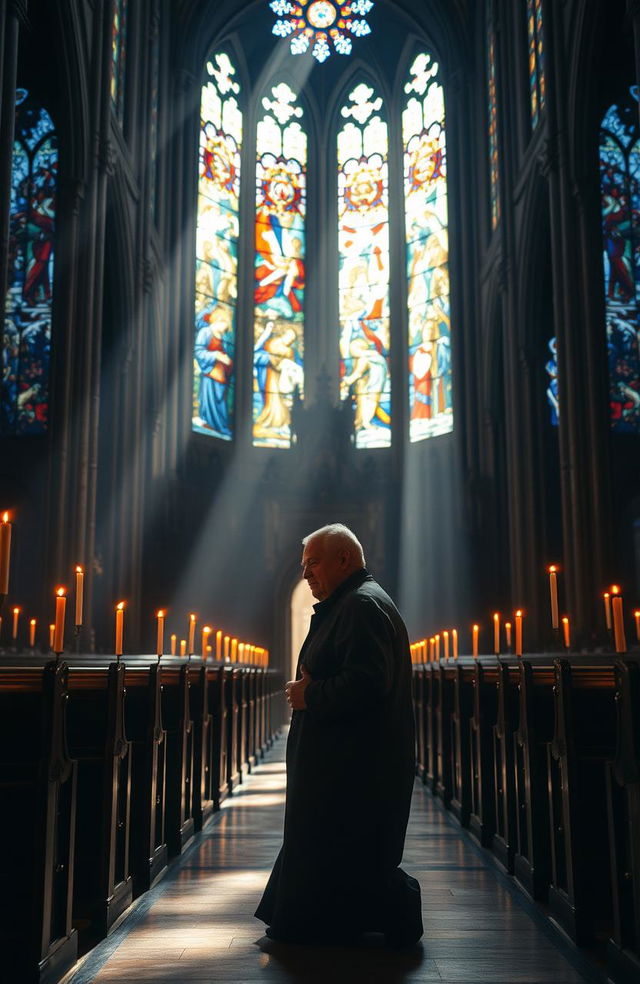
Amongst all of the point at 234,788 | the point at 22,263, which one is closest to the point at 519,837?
the point at 234,788

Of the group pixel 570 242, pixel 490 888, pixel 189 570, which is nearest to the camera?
pixel 490 888

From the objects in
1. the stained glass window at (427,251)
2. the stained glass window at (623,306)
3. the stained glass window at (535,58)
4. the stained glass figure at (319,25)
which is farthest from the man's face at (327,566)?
the stained glass figure at (319,25)

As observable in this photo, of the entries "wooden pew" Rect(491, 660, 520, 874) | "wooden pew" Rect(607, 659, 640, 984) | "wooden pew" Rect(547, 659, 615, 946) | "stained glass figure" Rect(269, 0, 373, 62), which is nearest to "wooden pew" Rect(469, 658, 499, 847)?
"wooden pew" Rect(491, 660, 520, 874)

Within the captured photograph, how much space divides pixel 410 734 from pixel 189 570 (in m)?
16.1

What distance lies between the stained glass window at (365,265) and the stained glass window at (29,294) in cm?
740

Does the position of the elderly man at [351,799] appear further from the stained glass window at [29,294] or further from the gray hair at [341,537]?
the stained glass window at [29,294]

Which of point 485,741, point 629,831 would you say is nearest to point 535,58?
point 485,741

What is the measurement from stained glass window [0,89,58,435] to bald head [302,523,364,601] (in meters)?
12.7

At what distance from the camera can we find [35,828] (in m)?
3.13

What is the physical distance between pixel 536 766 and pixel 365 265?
19840 millimetres

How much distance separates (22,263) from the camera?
1616 centimetres

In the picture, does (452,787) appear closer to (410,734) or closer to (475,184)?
(410,734)

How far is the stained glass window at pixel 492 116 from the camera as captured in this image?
17.6 metres

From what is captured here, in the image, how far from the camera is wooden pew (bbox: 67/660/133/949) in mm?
3947
